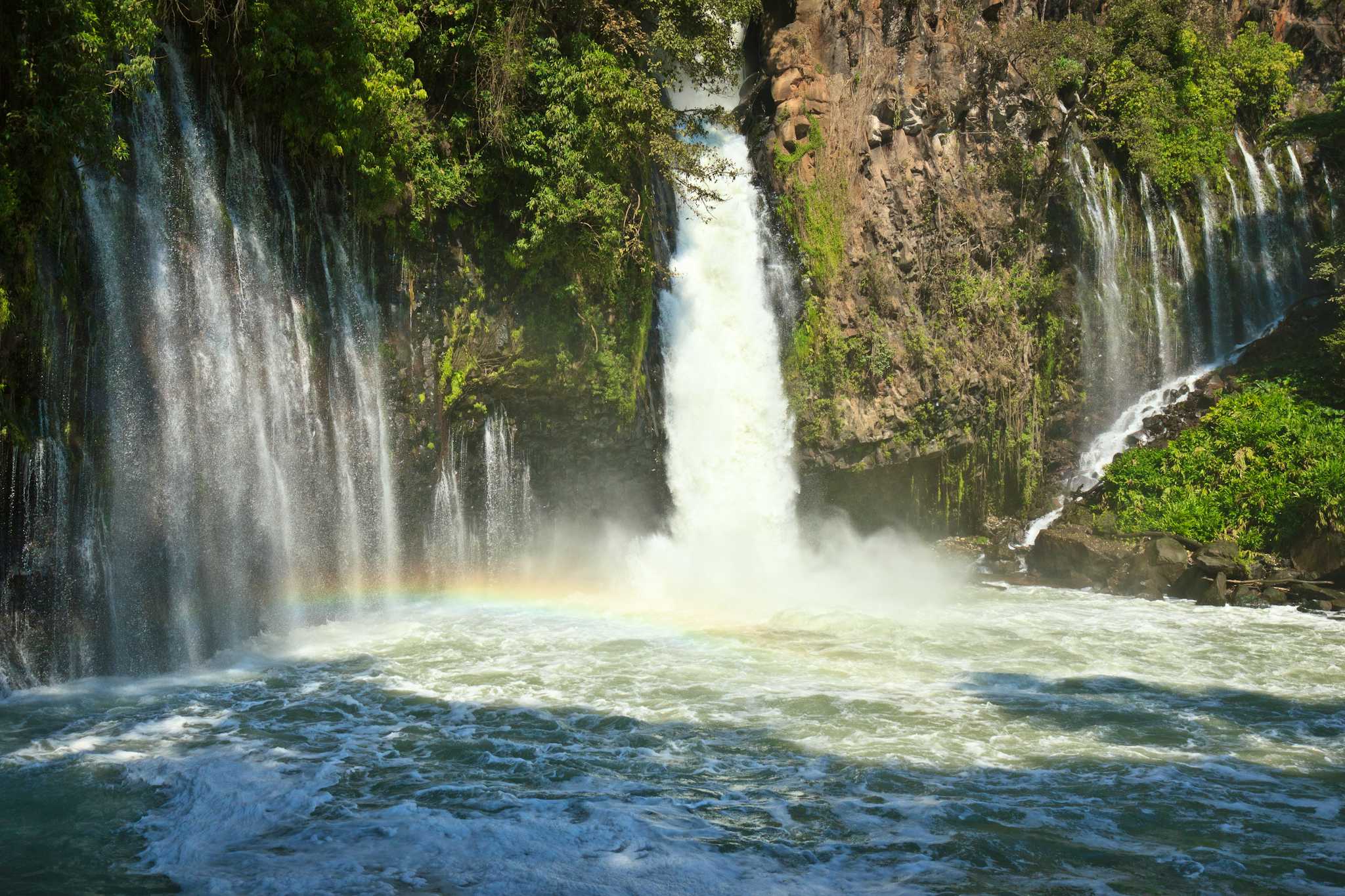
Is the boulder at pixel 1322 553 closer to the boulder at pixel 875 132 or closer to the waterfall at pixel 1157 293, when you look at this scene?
the waterfall at pixel 1157 293

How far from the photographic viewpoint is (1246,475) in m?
19.2

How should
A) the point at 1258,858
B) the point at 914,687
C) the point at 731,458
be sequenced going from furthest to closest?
the point at 731,458 → the point at 914,687 → the point at 1258,858

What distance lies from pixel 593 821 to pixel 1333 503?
604 inches

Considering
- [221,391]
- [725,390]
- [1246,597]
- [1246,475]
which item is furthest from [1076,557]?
[221,391]

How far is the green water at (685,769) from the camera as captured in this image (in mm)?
6719

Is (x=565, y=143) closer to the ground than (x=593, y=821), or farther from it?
farther from it

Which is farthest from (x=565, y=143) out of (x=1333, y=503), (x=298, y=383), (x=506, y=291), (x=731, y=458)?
(x=1333, y=503)

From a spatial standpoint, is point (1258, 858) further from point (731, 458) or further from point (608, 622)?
point (731, 458)

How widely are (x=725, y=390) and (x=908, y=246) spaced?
4837mm

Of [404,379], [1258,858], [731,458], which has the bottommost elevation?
[1258,858]

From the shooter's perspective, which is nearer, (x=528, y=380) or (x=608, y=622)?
(x=608, y=622)

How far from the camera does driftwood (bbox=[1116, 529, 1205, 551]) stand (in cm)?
1822

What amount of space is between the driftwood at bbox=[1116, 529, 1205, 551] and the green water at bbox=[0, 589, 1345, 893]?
470 centimetres

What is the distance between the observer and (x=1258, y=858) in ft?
23.1
